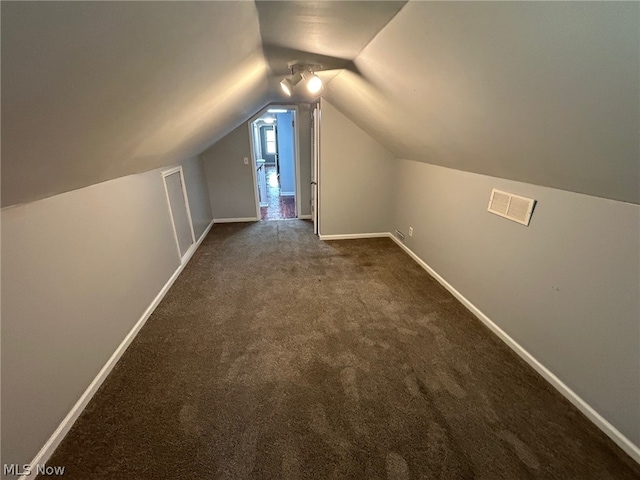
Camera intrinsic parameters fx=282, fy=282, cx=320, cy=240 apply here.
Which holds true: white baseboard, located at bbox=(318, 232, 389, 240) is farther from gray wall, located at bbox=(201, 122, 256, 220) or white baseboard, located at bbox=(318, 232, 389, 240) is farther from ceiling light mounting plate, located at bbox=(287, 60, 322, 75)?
ceiling light mounting plate, located at bbox=(287, 60, 322, 75)

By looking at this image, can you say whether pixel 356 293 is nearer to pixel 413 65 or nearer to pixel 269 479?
pixel 269 479

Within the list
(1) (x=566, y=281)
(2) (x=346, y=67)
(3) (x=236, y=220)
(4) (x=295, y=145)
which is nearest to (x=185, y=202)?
(3) (x=236, y=220)

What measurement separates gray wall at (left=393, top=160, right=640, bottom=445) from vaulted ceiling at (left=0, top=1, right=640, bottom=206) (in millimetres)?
174

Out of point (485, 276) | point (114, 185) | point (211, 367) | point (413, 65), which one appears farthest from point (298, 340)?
point (413, 65)

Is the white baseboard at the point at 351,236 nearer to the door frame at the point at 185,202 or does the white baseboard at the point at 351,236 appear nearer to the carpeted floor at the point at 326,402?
the carpeted floor at the point at 326,402

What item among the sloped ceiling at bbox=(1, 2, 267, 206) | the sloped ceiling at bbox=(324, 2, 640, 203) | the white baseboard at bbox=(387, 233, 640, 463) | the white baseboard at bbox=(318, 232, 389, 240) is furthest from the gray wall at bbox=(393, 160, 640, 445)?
the sloped ceiling at bbox=(1, 2, 267, 206)

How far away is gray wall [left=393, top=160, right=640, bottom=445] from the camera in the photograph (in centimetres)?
142

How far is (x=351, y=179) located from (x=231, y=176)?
2.13m

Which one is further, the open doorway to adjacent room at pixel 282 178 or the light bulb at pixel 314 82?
the open doorway to adjacent room at pixel 282 178

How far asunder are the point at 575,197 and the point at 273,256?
298 cm

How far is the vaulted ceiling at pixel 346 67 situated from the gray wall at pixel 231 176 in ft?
9.00

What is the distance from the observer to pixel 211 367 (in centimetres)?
195

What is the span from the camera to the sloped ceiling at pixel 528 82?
2.70 feet

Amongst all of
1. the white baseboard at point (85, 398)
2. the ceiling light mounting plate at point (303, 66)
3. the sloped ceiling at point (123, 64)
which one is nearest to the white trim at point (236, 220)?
the white baseboard at point (85, 398)
